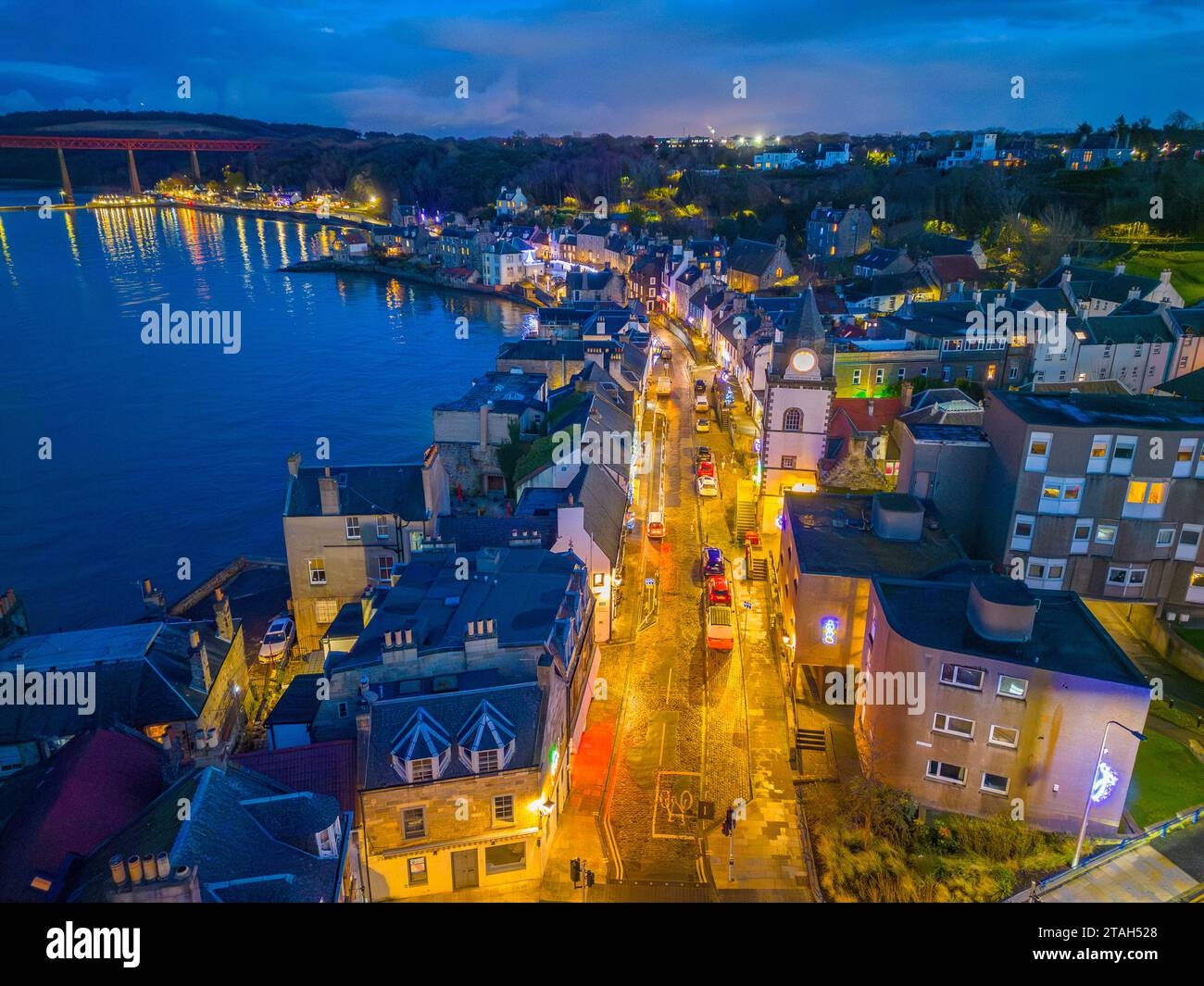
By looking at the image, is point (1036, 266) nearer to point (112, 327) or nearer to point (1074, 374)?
point (1074, 374)

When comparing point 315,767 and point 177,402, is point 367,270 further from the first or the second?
point 315,767

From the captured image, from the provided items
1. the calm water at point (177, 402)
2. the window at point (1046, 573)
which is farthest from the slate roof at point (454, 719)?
the calm water at point (177, 402)

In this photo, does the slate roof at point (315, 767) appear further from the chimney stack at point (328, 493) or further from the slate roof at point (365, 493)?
the slate roof at point (365, 493)

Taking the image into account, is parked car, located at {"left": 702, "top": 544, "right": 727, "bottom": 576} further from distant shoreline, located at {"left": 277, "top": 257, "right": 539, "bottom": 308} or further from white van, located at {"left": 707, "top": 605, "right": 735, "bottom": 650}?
distant shoreline, located at {"left": 277, "top": 257, "right": 539, "bottom": 308}

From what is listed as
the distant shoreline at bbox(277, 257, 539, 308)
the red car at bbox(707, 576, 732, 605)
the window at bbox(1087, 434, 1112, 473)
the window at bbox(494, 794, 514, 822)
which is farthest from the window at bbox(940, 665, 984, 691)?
the distant shoreline at bbox(277, 257, 539, 308)

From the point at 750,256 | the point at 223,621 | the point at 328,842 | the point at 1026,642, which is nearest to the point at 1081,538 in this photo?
the point at 1026,642
